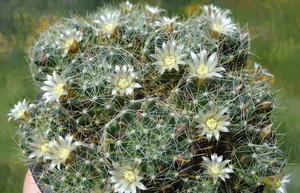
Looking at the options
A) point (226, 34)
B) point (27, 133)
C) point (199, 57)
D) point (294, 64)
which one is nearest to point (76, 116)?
point (27, 133)

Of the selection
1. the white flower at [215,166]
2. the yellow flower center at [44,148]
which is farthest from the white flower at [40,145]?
the white flower at [215,166]

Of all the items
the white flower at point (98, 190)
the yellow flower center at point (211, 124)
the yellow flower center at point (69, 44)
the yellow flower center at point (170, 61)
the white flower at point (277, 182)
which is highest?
the yellow flower center at point (69, 44)

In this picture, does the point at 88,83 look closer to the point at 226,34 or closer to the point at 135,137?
the point at 135,137

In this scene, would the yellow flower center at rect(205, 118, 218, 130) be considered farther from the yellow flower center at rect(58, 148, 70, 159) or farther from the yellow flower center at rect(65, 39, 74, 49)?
the yellow flower center at rect(65, 39, 74, 49)

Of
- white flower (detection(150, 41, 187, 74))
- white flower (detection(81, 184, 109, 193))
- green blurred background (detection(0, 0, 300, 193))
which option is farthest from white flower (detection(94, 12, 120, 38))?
green blurred background (detection(0, 0, 300, 193))

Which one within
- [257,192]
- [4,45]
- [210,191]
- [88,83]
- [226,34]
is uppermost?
[226,34]

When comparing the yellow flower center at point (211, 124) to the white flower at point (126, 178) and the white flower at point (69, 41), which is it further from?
the white flower at point (69, 41)
